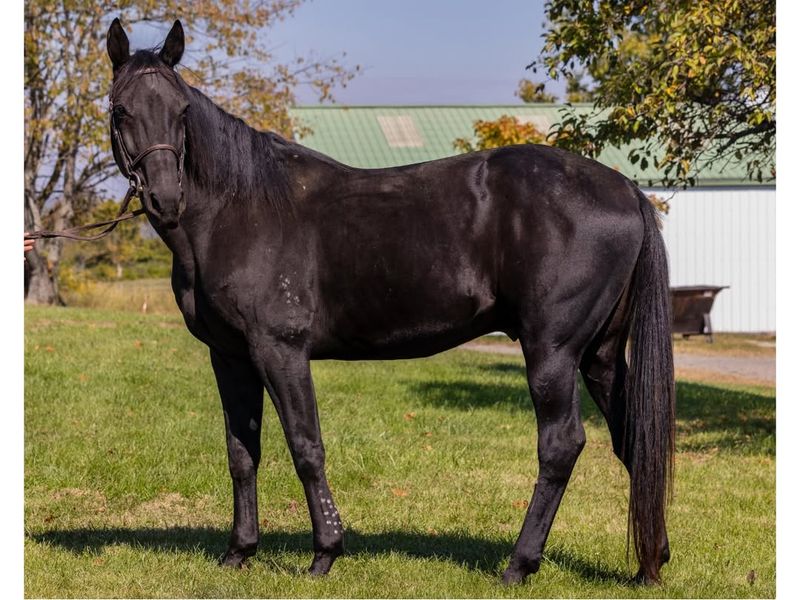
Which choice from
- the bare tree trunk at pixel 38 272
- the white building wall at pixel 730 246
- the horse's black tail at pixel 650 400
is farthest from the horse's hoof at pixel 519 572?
the white building wall at pixel 730 246

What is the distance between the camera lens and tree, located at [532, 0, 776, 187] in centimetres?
881

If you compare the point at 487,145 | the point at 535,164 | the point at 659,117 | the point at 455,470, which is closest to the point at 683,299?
the point at 487,145

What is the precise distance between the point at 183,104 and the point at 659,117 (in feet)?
18.9

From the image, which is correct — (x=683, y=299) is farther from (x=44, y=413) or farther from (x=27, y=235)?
(x=27, y=235)

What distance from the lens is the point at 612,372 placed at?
5312 mm

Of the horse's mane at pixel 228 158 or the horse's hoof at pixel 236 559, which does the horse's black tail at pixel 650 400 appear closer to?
the horse's mane at pixel 228 158

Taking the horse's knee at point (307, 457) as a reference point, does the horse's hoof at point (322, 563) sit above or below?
below

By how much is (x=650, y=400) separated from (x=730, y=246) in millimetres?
29385

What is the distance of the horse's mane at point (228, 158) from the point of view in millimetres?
4973

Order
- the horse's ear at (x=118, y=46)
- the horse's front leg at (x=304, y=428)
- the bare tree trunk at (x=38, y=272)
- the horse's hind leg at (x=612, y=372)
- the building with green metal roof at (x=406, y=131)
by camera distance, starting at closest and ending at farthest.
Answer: the horse's ear at (x=118, y=46)
the horse's front leg at (x=304, y=428)
the horse's hind leg at (x=612, y=372)
the bare tree trunk at (x=38, y=272)
the building with green metal roof at (x=406, y=131)

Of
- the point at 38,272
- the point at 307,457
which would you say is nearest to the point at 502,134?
the point at 38,272

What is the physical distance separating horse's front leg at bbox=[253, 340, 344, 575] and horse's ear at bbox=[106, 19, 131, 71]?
156 cm

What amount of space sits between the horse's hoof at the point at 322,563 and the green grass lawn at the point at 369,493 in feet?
0.20

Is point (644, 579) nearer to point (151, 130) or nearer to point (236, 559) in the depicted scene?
point (236, 559)
